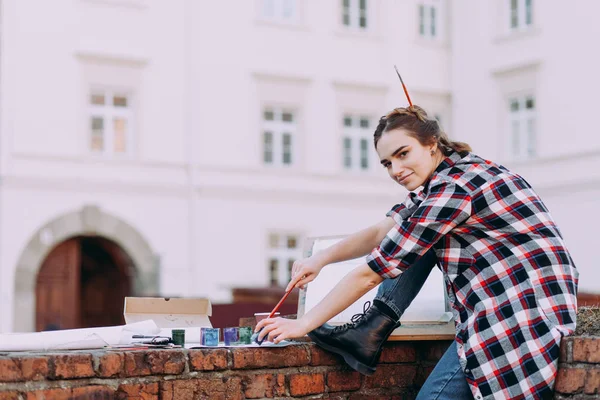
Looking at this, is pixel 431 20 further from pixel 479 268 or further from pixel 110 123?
pixel 479 268

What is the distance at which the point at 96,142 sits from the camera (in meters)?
20.0

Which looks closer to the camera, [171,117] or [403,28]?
[171,117]

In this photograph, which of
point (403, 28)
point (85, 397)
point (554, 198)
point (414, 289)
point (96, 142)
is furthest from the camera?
point (403, 28)

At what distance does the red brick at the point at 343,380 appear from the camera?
3883mm

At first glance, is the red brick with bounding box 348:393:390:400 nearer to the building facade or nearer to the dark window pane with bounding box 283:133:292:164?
the building facade

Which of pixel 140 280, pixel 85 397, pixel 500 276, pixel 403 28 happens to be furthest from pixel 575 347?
pixel 403 28

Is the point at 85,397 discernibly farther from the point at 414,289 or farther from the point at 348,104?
the point at 348,104

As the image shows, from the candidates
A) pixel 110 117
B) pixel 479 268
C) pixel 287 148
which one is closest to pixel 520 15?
pixel 287 148

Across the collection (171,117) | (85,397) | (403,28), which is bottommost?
(85,397)

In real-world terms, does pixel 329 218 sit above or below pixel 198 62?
below

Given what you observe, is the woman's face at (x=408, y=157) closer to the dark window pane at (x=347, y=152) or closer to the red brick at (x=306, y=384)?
the red brick at (x=306, y=384)

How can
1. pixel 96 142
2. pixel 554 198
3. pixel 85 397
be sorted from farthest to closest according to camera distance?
1. pixel 554 198
2. pixel 96 142
3. pixel 85 397

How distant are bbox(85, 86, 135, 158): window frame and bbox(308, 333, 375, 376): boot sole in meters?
16.4

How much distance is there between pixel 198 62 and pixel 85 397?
17.8 meters
